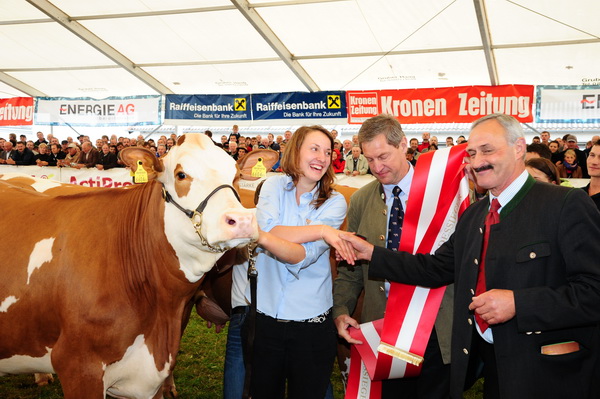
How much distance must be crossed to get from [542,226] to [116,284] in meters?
2.17

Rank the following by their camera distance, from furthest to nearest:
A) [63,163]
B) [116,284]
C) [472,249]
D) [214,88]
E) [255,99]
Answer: [214,88], [255,99], [63,163], [116,284], [472,249]

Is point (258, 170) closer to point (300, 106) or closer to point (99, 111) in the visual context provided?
point (300, 106)

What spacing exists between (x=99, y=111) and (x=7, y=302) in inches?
627

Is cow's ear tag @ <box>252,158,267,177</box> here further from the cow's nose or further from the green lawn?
the green lawn

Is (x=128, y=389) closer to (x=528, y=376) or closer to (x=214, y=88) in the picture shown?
(x=528, y=376)

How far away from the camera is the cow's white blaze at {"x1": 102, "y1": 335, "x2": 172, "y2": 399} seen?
281 cm

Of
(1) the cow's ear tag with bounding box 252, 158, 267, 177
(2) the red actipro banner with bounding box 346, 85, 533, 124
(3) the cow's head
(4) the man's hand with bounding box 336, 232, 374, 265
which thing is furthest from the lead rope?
(2) the red actipro banner with bounding box 346, 85, 533, 124

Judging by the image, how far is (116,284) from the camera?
9.16 feet

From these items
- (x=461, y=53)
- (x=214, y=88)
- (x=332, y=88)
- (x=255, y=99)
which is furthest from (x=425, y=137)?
(x=214, y=88)

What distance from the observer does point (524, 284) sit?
1.99 metres

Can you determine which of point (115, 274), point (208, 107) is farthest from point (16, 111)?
point (115, 274)

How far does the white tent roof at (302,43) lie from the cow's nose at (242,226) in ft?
33.8

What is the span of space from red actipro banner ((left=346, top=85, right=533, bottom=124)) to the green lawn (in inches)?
383

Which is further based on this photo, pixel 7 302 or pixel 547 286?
pixel 7 302
